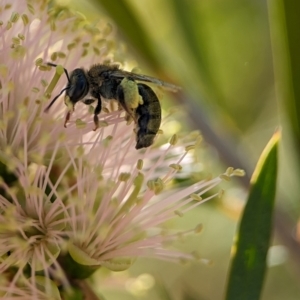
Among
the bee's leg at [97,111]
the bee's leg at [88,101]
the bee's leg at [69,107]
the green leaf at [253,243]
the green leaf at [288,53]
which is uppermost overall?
the green leaf at [288,53]

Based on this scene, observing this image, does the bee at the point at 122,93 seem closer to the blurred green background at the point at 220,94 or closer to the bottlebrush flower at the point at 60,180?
the bottlebrush flower at the point at 60,180

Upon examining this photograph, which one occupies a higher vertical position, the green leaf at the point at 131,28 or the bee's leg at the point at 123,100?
the green leaf at the point at 131,28

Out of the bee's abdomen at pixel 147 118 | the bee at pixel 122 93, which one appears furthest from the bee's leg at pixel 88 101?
the bee's abdomen at pixel 147 118

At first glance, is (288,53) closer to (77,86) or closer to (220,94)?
(220,94)

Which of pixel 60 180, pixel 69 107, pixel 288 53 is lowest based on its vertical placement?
pixel 60 180

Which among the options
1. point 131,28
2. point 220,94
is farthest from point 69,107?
point 220,94

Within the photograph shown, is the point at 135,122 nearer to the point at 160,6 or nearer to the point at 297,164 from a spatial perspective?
the point at 297,164

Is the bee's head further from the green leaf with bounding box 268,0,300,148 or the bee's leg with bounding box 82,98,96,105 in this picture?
the green leaf with bounding box 268,0,300,148
